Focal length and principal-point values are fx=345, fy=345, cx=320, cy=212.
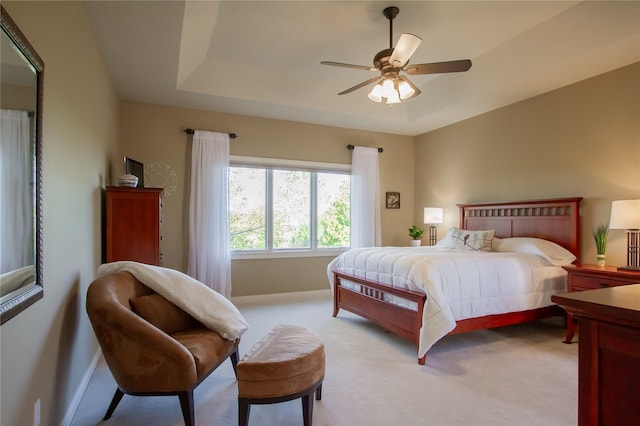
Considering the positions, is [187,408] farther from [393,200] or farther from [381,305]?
[393,200]

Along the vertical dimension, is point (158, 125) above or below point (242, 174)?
above

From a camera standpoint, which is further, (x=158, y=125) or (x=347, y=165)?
(x=347, y=165)

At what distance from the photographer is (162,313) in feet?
7.57

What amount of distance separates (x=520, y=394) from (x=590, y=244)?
2275mm

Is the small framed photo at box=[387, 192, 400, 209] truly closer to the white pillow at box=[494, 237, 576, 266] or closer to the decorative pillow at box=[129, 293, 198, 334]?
the white pillow at box=[494, 237, 576, 266]

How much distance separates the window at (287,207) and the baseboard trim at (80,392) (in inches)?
96.1

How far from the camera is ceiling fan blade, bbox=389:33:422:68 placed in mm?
2570

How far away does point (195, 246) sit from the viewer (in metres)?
4.64

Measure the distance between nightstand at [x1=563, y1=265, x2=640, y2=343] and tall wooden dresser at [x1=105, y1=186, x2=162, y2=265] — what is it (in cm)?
392

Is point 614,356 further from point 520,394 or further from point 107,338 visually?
point 107,338

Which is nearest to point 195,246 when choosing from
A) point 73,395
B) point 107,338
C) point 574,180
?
point 73,395

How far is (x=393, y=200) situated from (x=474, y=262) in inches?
119

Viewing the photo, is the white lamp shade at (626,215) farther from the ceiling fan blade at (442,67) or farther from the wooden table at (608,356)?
the wooden table at (608,356)

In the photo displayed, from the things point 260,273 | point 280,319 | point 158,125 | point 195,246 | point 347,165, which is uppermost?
point 158,125
